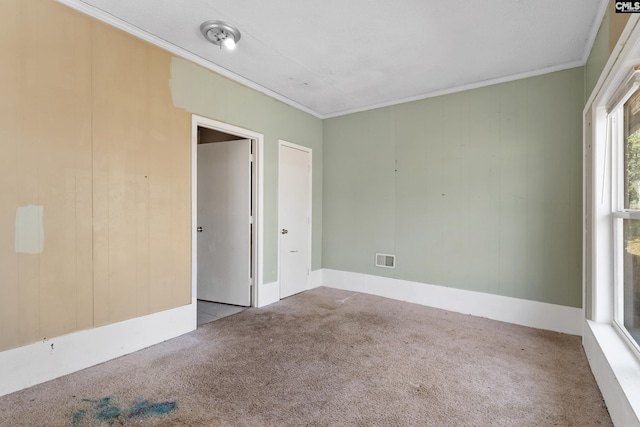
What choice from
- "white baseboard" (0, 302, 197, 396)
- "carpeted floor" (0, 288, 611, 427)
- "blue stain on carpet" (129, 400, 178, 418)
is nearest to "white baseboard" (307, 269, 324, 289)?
"carpeted floor" (0, 288, 611, 427)

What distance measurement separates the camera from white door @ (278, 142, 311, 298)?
13.6 feet

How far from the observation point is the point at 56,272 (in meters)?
2.19

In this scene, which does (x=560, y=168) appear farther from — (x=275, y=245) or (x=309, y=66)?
(x=275, y=245)

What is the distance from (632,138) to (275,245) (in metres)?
3.43

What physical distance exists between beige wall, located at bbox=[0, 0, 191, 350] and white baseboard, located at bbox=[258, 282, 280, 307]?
1052 millimetres

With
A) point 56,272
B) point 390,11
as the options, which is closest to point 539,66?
point 390,11

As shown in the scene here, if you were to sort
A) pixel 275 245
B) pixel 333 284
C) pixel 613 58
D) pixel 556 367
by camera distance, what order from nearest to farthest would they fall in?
pixel 613 58 < pixel 556 367 < pixel 275 245 < pixel 333 284

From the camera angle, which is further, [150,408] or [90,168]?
[90,168]

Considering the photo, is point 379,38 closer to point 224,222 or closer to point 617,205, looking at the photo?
point 617,205

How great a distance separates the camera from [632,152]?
2010 millimetres

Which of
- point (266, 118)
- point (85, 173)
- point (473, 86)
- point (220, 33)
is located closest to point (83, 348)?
point (85, 173)

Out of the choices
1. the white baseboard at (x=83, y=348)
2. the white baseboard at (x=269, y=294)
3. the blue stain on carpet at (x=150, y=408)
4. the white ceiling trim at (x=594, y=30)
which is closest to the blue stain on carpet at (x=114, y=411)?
the blue stain on carpet at (x=150, y=408)

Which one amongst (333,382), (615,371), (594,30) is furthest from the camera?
(594,30)

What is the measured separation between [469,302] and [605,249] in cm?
155
